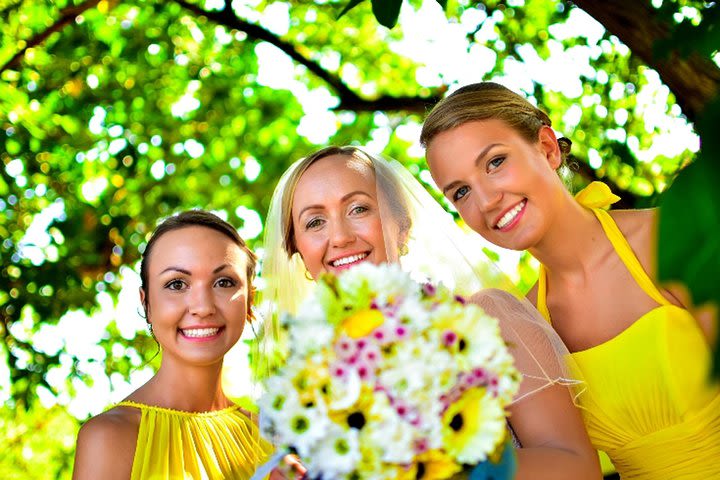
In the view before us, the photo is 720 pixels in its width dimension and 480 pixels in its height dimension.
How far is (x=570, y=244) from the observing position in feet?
10.5

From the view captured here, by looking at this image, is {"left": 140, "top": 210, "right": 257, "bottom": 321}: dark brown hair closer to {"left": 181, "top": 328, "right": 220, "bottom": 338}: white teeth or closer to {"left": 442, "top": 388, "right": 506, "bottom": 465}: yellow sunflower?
{"left": 181, "top": 328, "right": 220, "bottom": 338}: white teeth

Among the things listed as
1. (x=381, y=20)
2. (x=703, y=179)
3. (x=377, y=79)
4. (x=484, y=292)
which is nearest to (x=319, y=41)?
(x=377, y=79)

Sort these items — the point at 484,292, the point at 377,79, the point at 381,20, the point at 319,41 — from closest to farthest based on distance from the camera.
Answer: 1. the point at 381,20
2. the point at 484,292
3. the point at 319,41
4. the point at 377,79

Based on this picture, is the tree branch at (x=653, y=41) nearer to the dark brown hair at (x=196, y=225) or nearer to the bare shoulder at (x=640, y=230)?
the bare shoulder at (x=640, y=230)

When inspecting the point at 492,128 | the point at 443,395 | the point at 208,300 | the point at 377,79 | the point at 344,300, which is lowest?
the point at 443,395

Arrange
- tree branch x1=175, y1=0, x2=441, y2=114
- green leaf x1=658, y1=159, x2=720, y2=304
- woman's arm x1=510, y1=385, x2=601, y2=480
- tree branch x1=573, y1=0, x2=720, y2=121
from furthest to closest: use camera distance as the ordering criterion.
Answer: tree branch x1=175, y1=0, x2=441, y2=114
tree branch x1=573, y1=0, x2=720, y2=121
woman's arm x1=510, y1=385, x2=601, y2=480
green leaf x1=658, y1=159, x2=720, y2=304

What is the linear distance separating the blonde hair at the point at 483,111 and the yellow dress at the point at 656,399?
30.4 inches

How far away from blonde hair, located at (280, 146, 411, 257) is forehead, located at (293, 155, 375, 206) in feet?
0.08

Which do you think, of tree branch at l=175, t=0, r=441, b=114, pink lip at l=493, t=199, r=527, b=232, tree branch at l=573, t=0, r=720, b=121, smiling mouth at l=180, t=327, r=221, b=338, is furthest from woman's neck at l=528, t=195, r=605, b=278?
tree branch at l=175, t=0, r=441, b=114

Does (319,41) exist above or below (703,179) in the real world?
above

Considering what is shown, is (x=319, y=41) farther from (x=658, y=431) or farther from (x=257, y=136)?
(x=658, y=431)

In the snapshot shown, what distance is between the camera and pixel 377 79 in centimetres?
876

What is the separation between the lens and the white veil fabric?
9.18 feet

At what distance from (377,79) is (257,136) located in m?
1.56
